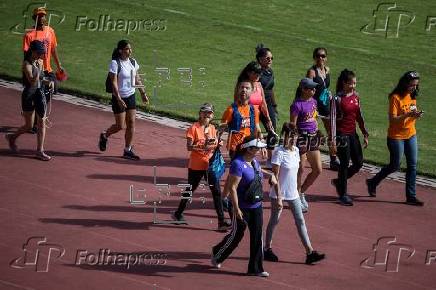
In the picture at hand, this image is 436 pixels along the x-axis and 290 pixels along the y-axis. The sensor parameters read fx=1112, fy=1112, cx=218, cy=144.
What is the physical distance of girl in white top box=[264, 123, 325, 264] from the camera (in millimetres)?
15242

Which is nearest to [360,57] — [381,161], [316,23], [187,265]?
[316,23]

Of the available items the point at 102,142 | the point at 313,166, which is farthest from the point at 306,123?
the point at 102,142

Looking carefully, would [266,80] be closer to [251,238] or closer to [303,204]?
[303,204]

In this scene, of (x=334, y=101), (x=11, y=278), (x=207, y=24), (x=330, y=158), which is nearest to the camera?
(x=11, y=278)

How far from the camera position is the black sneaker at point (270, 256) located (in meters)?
15.4

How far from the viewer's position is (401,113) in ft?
60.0

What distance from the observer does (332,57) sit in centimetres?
2769

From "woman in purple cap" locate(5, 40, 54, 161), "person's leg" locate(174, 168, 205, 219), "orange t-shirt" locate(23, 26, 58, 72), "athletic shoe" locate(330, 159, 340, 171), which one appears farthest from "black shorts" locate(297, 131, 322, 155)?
"orange t-shirt" locate(23, 26, 58, 72)

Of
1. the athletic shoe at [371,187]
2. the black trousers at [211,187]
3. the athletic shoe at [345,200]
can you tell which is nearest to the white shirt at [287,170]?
the black trousers at [211,187]

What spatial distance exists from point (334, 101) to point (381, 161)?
10.4 feet

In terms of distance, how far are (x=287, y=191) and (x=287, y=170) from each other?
0.30m

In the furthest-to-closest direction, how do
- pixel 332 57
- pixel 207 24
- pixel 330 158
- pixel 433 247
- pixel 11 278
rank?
pixel 207 24, pixel 332 57, pixel 330 158, pixel 433 247, pixel 11 278

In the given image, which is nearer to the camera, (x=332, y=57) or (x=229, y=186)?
(x=229, y=186)

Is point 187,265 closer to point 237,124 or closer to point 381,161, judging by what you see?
point 237,124
